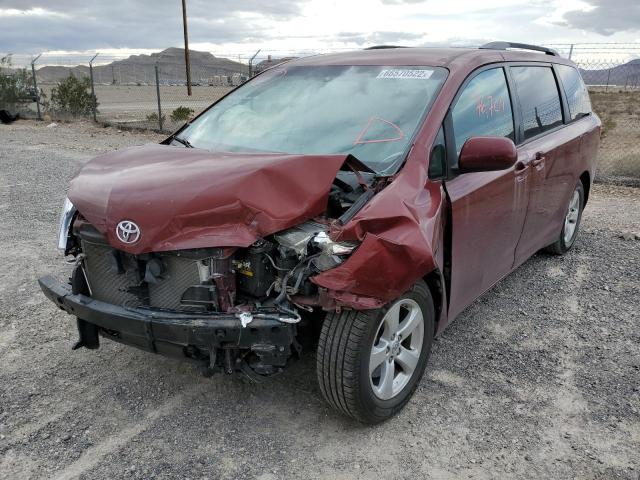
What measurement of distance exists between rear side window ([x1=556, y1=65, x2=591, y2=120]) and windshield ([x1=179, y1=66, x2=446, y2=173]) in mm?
2158

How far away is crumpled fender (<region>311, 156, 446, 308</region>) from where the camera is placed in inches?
99.9

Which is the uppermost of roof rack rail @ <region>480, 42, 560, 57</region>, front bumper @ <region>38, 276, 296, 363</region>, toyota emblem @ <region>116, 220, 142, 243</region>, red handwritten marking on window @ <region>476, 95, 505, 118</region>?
roof rack rail @ <region>480, 42, 560, 57</region>

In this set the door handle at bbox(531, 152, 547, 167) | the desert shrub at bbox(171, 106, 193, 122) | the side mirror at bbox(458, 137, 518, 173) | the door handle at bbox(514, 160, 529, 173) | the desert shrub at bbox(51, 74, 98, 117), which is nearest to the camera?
the side mirror at bbox(458, 137, 518, 173)

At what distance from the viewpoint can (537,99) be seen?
4.43 meters

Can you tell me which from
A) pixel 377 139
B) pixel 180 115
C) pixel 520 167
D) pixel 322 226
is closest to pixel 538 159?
pixel 520 167

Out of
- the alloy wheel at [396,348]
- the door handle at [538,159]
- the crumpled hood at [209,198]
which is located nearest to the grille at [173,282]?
the crumpled hood at [209,198]

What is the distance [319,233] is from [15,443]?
188 centimetres

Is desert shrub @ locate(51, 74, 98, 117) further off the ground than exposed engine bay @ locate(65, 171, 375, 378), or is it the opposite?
desert shrub @ locate(51, 74, 98, 117)

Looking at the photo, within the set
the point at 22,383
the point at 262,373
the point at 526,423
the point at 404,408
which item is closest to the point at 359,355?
the point at 262,373

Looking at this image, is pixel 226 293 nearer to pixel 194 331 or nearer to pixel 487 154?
pixel 194 331

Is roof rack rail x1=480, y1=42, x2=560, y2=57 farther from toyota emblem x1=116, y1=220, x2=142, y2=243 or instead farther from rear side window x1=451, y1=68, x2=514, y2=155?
toyota emblem x1=116, y1=220, x2=142, y2=243

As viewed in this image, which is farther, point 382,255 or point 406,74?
point 406,74

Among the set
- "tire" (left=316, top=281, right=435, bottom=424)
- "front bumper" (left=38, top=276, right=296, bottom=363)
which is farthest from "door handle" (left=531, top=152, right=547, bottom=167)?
"front bumper" (left=38, top=276, right=296, bottom=363)

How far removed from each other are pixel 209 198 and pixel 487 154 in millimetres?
1510
